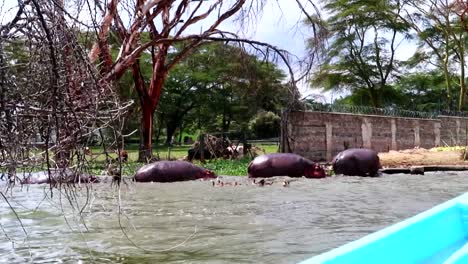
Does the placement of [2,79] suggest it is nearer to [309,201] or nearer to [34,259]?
[34,259]

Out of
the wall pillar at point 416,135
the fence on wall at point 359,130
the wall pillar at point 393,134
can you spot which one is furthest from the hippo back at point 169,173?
the wall pillar at point 416,135

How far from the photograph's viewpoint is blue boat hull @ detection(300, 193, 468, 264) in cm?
274

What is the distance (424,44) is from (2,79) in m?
39.2

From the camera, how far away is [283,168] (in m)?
13.6

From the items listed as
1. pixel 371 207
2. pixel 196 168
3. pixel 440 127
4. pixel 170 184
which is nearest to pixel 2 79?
pixel 371 207

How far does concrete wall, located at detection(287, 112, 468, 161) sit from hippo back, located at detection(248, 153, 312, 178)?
330 cm

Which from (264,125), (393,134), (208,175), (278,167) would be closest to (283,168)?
(278,167)

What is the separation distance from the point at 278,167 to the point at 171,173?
7.53 feet

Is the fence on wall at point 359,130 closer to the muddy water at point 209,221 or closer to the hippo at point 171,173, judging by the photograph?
the hippo at point 171,173

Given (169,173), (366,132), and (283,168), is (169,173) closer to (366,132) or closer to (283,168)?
(283,168)

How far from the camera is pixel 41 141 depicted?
3.47 metres

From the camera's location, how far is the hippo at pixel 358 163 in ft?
45.8

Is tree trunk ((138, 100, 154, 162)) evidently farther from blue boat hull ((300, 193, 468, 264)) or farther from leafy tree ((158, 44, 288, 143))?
leafy tree ((158, 44, 288, 143))

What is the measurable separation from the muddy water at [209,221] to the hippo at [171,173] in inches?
50.9
